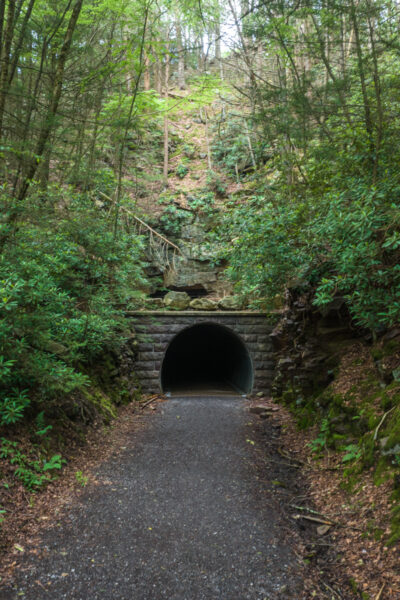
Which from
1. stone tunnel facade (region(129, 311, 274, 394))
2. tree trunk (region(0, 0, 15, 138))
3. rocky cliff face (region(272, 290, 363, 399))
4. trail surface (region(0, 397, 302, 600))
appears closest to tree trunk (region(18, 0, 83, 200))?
tree trunk (region(0, 0, 15, 138))

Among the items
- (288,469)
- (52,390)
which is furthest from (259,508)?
(52,390)

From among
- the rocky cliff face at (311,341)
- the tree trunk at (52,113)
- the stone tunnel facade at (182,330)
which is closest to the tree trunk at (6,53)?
the tree trunk at (52,113)

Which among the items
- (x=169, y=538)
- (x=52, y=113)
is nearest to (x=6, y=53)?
(x=52, y=113)

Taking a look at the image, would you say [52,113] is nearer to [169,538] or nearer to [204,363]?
[169,538]

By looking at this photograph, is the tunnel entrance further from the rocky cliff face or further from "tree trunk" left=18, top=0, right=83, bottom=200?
"tree trunk" left=18, top=0, right=83, bottom=200

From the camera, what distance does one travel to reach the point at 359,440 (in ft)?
13.7

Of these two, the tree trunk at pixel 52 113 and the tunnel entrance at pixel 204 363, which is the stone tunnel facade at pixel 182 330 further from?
the tree trunk at pixel 52 113

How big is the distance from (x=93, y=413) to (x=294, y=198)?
538 centimetres

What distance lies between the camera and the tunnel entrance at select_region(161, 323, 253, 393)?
12562 mm

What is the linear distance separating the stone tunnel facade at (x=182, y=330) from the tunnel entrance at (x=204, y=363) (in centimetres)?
157

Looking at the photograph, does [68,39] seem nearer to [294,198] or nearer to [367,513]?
[294,198]

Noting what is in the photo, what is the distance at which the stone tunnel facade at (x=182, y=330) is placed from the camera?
31.1ft

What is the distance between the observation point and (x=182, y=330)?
9742mm

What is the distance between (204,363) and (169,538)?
14.6 m
